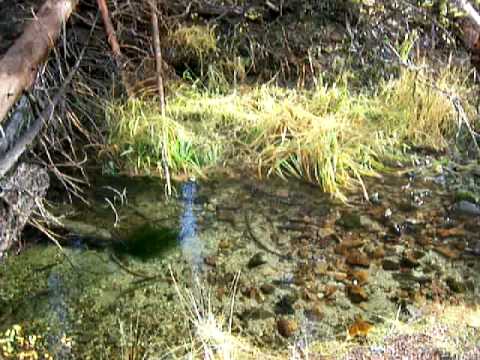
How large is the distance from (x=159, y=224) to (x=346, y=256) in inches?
55.3

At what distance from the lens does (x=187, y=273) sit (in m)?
3.97

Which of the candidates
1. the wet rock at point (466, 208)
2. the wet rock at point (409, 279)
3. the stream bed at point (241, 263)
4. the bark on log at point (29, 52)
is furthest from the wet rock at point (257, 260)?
the bark on log at point (29, 52)

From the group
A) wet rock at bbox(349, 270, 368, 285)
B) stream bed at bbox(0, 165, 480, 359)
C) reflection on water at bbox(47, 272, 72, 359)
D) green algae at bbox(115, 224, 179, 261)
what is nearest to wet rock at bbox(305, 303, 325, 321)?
stream bed at bbox(0, 165, 480, 359)

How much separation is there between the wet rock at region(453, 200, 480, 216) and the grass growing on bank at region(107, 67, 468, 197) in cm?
81

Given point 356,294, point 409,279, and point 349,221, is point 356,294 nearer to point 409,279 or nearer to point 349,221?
point 409,279

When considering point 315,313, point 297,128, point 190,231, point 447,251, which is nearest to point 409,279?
point 447,251

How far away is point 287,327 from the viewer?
3432 mm

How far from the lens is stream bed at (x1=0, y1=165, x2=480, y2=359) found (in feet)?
11.3

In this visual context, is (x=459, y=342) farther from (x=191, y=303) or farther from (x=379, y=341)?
(x=191, y=303)

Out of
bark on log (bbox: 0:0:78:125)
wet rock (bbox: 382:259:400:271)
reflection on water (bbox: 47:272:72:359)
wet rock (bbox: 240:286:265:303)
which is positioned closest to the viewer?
reflection on water (bbox: 47:272:72:359)

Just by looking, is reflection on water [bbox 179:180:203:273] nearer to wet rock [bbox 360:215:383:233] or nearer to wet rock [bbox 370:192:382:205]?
wet rock [bbox 360:215:383:233]

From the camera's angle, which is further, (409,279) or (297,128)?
(297,128)

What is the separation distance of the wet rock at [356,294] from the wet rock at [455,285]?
0.55 m

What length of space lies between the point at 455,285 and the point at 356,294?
2.10ft
